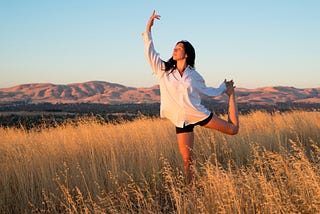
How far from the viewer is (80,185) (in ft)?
16.7

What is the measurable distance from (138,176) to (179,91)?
6.26 feet

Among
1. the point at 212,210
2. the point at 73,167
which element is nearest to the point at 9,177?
the point at 73,167

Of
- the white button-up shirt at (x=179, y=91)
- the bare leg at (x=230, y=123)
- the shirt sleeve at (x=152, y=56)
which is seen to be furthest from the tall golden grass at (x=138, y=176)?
the shirt sleeve at (x=152, y=56)

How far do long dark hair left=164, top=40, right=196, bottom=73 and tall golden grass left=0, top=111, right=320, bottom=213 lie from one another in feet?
3.84

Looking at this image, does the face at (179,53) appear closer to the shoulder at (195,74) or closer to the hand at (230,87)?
the shoulder at (195,74)

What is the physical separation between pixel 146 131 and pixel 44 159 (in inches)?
127

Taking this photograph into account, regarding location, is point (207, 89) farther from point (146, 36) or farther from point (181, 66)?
point (146, 36)

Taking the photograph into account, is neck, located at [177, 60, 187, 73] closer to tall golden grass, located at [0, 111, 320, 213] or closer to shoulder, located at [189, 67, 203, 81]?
shoulder, located at [189, 67, 203, 81]

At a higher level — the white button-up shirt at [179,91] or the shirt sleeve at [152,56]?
the shirt sleeve at [152,56]

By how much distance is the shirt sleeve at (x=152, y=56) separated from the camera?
425cm

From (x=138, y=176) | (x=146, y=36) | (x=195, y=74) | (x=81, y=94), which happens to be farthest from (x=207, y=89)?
(x=81, y=94)

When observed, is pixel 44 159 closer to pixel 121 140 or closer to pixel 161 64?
pixel 121 140

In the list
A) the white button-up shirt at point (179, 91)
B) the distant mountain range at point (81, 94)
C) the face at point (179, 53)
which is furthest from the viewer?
the distant mountain range at point (81, 94)

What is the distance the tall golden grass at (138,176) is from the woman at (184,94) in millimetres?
435
